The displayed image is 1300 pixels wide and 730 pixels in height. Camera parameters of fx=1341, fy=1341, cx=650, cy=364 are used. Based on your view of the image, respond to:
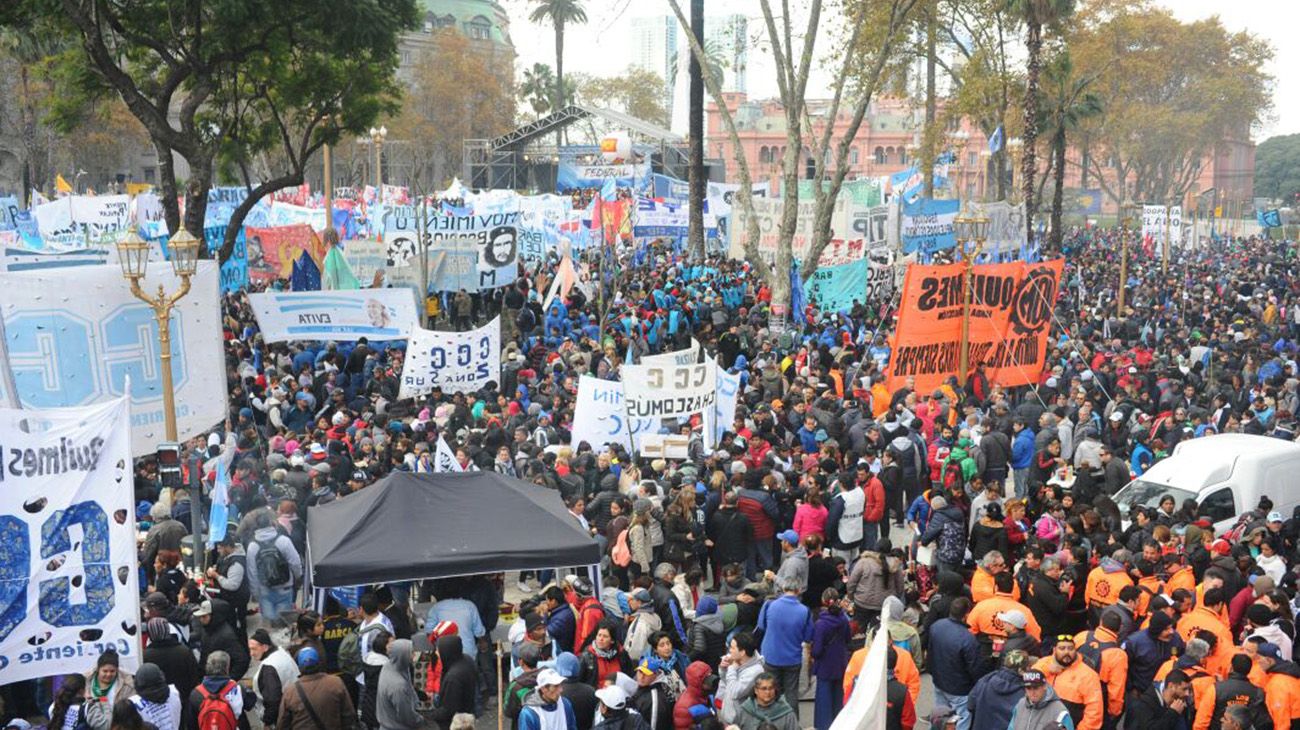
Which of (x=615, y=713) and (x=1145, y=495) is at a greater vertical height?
(x=615, y=713)

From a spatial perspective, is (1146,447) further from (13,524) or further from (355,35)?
(355,35)

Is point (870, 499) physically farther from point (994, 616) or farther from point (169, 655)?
point (169, 655)

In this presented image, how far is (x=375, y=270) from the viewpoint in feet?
86.5

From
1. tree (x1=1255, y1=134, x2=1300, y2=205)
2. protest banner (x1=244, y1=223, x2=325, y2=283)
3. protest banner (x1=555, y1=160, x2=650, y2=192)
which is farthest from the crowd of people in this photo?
tree (x1=1255, y1=134, x2=1300, y2=205)

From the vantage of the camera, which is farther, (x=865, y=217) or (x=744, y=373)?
(x=865, y=217)

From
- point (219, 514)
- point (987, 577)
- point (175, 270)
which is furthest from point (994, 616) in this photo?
point (175, 270)

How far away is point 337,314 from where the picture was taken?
717 inches

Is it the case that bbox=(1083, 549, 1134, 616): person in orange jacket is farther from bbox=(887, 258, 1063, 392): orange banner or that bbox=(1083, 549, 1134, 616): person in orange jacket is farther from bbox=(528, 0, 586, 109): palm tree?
bbox=(528, 0, 586, 109): palm tree

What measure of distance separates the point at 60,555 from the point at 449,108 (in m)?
72.4

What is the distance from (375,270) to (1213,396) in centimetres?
1542

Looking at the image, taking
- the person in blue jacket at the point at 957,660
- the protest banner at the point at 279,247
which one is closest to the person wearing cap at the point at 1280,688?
the person in blue jacket at the point at 957,660

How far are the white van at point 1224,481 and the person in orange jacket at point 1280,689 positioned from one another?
4.50 metres

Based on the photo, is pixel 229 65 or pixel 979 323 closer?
pixel 979 323

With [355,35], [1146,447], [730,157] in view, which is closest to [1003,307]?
[1146,447]
